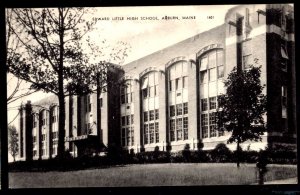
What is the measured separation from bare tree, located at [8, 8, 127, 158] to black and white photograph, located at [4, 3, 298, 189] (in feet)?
0.07

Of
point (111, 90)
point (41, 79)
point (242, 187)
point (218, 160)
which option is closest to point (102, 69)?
point (111, 90)

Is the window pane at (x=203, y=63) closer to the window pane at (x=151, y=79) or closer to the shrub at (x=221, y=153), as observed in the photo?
the window pane at (x=151, y=79)

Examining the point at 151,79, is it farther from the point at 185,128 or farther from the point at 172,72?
the point at 185,128

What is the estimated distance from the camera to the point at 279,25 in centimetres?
1020

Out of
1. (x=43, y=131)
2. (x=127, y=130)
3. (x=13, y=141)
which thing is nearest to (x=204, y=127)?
(x=127, y=130)

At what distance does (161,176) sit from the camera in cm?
1009

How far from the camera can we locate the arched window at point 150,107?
35.0ft

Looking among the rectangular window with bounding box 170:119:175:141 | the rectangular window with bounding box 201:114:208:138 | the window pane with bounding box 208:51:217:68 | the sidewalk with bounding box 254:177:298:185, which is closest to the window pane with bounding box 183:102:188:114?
the rectangular window with bounding box 170:119:175:141

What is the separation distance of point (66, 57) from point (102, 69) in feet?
2.84

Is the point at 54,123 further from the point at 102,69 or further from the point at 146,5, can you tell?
the point at 146,5

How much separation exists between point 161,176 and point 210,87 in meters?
2.28

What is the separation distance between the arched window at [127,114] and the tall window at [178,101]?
35.3 inches

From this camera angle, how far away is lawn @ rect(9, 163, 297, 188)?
32.9 feet

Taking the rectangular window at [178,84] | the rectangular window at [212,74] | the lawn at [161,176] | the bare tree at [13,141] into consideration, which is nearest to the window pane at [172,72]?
the rectangular window at [178,84]
